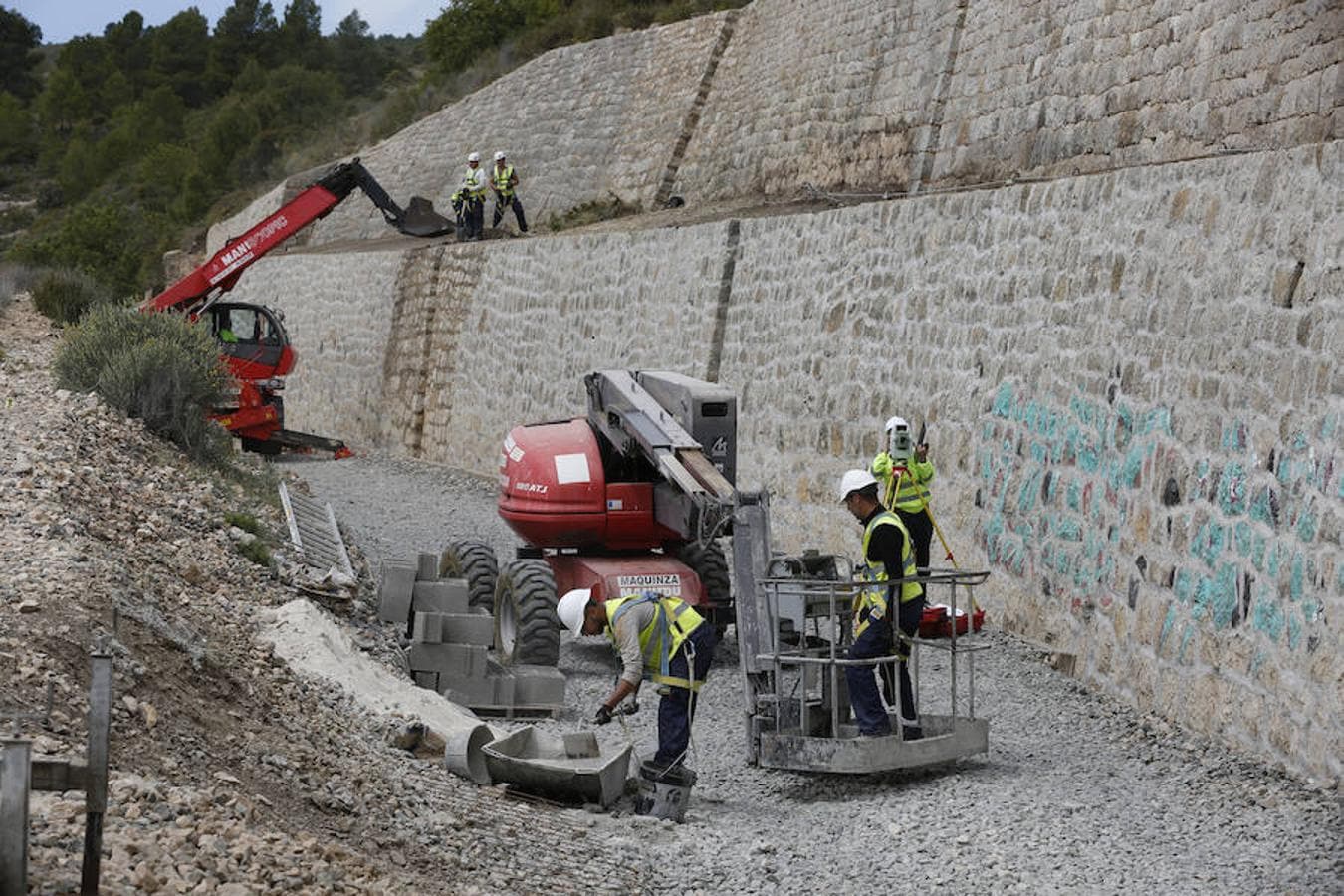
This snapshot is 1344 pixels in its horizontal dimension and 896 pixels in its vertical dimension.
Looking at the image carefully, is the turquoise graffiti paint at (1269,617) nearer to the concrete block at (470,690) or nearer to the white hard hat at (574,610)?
the white hard hat at (574,610)

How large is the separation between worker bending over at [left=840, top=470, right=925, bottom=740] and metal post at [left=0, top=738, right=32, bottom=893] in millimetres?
5077

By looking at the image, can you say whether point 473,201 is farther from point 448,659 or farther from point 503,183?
point 448,659

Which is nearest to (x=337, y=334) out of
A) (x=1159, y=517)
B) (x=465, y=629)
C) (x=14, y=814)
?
(x=465, y=629)

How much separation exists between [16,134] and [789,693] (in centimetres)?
8685

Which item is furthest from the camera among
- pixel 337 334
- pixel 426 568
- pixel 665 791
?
pixel 337 334

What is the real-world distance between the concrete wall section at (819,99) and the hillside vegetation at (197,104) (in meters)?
9.18

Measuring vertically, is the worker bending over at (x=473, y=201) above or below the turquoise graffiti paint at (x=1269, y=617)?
above

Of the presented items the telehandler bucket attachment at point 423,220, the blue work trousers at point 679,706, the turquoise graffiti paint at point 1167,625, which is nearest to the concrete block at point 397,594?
the blue work trousers at point 679,706

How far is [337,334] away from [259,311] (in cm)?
649

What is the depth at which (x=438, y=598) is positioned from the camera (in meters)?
12.9

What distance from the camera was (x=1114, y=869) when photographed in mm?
7887

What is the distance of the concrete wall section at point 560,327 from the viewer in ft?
68.0

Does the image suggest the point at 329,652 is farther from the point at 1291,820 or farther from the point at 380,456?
the point at 380,456

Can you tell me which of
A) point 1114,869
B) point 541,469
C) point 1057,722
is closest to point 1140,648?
point 1057,722
